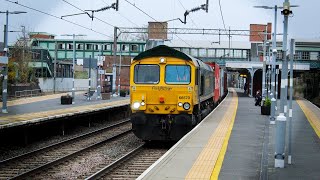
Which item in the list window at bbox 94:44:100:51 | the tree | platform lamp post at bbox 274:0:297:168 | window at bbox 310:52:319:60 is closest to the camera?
platform lamp post at bbox 274:0:297:168

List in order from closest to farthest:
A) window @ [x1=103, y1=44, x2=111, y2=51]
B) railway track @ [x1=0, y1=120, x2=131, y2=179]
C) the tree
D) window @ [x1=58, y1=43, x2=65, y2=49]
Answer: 1. railway track @ [x1=0, y1=120, x2=131, y2=179]
2. the tree
3. window @ [x1=58, y1=43, x2=65, y2=49]
4. window @ [x1=103, y1=44, x2=111, y2=51]

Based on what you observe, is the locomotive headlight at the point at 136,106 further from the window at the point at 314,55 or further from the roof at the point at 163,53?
the window at the point at 314,55

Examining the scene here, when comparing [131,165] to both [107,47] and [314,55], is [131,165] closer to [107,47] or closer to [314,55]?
[314,55]

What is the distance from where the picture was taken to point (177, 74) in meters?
18.2

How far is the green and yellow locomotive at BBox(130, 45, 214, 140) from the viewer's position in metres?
17.7

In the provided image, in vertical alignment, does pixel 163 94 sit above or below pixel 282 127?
above

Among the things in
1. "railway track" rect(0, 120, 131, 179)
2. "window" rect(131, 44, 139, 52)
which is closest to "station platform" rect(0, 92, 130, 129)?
"railway track" rect(0, 120, 131, 179)

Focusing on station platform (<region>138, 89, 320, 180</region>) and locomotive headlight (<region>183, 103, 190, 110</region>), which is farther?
locomotive headlight (<region>183, 103, 190, 110</region>)

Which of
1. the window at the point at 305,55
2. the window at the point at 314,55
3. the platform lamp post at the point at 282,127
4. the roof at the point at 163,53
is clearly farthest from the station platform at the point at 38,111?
the window at the point at 314,55

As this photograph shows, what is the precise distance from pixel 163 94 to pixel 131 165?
12.4ft

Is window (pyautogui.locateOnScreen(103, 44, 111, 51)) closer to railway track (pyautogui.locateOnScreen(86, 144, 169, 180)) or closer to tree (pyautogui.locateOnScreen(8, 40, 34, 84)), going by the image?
tree (pyautogui.locateOnScreen(8, 40, 34, 84))

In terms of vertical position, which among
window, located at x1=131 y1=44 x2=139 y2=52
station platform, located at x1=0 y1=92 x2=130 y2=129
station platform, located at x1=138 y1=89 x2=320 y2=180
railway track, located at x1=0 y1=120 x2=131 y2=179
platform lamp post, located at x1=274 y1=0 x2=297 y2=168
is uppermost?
window, located at x1=131 y1=44 x2=139 y2=52

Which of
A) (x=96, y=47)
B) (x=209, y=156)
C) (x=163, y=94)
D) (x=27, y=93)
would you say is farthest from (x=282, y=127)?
(x=96, y=47)

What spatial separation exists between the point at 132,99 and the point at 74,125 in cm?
957
